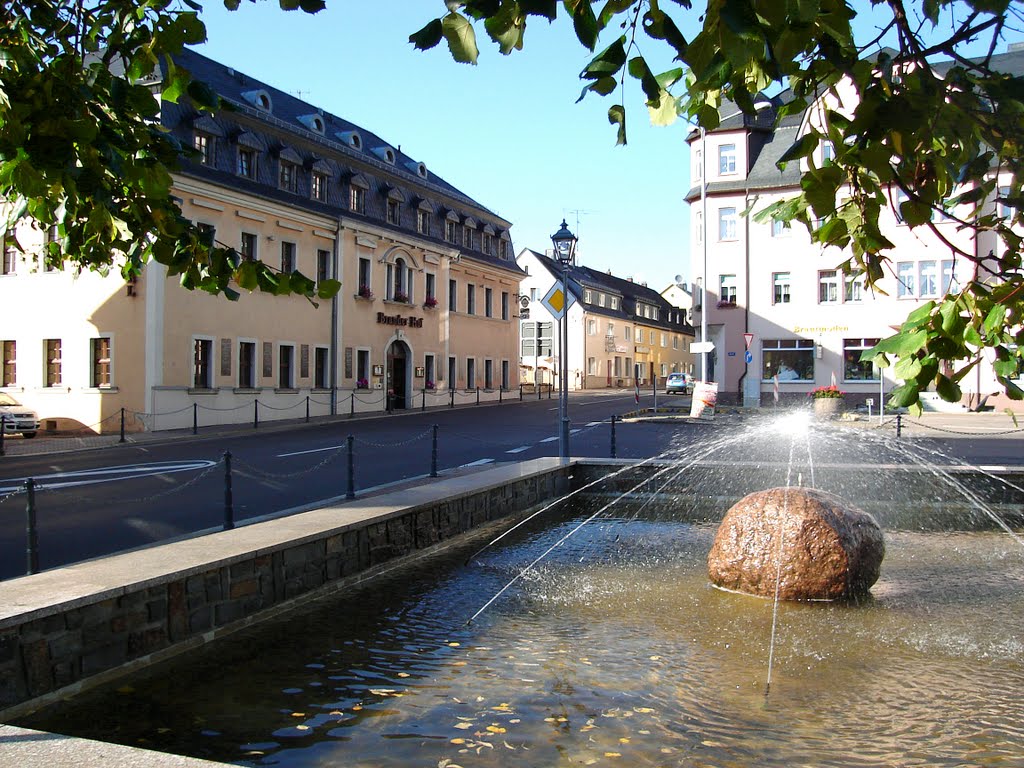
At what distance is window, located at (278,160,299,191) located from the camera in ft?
111

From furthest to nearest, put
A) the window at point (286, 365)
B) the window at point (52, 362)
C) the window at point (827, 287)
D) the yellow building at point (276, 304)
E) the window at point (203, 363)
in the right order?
the window at point (827, 287) → the window at point (286, 365) → the window at point (203, 363) → the window at point (52, 362) → the yellow building at point (276, 304)

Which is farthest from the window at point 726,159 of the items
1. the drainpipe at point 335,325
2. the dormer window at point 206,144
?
the dormer window at point 206,144

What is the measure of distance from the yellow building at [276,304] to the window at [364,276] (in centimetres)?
6

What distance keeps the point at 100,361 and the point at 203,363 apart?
10.1ft

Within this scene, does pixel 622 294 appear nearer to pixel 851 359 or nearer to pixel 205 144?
pixel 851 359

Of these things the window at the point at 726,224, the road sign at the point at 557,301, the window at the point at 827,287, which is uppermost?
the window at the point at 726,224

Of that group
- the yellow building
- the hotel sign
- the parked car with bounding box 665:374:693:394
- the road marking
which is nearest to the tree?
the road marking

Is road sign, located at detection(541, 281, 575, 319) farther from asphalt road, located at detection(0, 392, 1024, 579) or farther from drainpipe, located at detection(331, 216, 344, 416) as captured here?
drainpipe, located at detection(331, 216, 344, 416)

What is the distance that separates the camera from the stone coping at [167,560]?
4941 millimetres

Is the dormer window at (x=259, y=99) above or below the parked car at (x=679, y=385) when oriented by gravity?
above

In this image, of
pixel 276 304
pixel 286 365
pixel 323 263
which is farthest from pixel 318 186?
pixel 286 365

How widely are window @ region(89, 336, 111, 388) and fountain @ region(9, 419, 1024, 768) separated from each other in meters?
22.0

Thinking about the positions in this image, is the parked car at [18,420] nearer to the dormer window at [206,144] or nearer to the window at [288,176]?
the dormer window at [206,144]

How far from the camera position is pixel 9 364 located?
2955 centimetres
